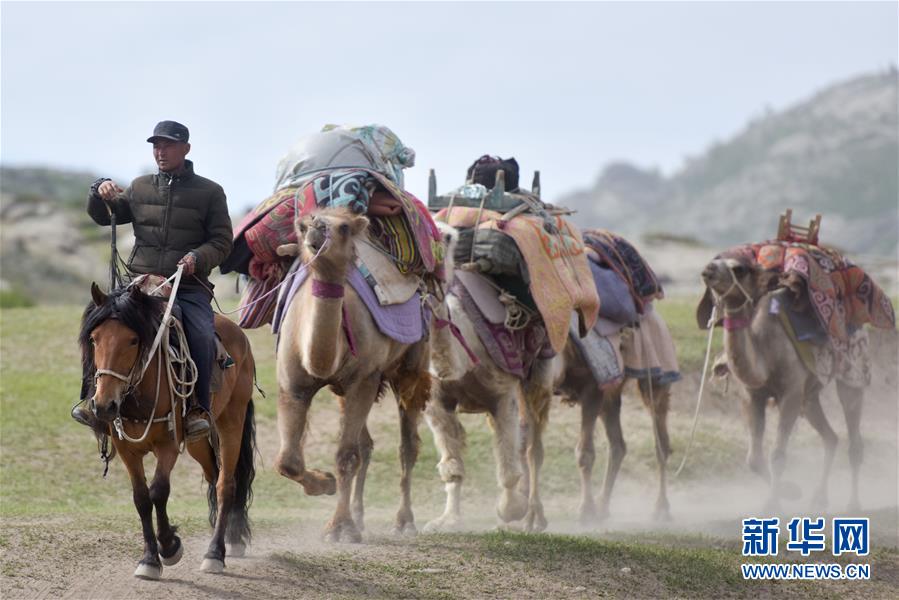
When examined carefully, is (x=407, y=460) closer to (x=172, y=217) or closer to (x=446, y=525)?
(x=446, y=525)

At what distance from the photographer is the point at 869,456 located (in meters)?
19.5

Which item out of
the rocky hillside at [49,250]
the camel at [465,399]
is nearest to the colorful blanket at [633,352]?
the camel at [465,399]

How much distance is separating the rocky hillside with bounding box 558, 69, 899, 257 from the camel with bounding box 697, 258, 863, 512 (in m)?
103

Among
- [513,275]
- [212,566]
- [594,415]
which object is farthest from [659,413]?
[212,566]

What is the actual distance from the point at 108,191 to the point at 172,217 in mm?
438

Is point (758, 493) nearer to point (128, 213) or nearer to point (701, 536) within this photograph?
point (701, 536)

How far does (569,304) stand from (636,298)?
260 centimetres

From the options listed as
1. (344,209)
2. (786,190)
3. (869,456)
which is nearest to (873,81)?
(786,190)

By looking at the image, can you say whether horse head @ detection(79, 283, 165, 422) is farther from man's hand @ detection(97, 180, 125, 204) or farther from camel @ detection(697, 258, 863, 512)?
camel @ detection(697, 258, 863, 512)

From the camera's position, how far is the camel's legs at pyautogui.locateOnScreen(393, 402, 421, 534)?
11359mm

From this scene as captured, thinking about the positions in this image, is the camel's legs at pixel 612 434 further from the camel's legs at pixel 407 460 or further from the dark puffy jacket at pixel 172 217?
the dark puffy jacket at pixel 172 217

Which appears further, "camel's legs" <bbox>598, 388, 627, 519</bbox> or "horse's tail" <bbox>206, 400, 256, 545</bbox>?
"camel's legs" <bbox>598, 388, 627, 519</bbox>

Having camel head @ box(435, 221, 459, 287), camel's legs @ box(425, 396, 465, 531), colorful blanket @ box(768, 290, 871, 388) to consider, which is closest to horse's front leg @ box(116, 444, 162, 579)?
camel's legs @ box(425, 396, 465, 531)

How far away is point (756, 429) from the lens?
1512cm
